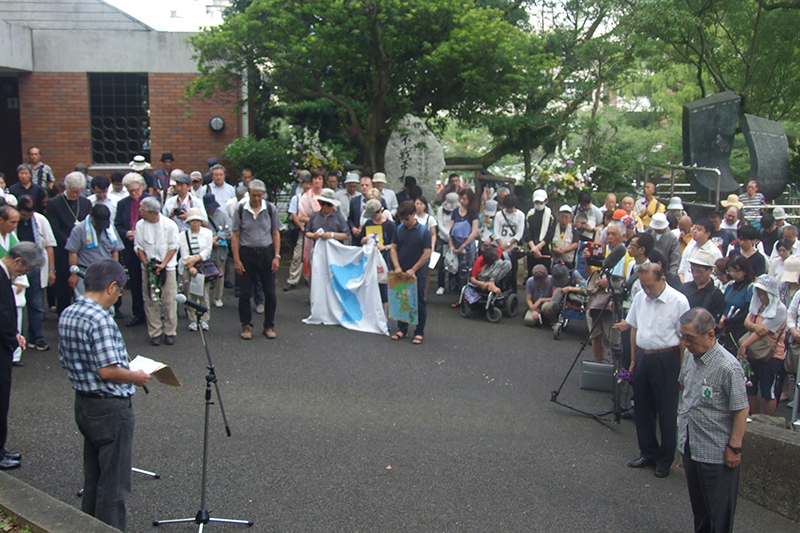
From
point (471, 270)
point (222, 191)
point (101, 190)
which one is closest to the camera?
point (101, 190)

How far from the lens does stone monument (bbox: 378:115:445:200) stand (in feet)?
56.1

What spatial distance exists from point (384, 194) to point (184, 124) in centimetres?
585

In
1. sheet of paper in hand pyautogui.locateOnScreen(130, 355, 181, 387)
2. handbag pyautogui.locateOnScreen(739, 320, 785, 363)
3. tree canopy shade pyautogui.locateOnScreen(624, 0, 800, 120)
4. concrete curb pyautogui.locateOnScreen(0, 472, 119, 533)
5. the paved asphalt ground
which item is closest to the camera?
concrete curb pyautogui.locateOnScreen(0, 472, 119, 533)

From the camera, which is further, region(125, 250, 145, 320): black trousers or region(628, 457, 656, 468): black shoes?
region(125, 250, 145, 320): black trousers

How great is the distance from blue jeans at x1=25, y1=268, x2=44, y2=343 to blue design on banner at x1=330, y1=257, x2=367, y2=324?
3.91 meters

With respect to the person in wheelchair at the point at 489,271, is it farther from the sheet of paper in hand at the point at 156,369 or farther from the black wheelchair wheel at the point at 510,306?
the sheet of paper in hand at the point at 156,369

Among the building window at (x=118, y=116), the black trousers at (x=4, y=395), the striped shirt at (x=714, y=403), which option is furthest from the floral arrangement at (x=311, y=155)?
the striped shirt at (x=714, y=403)

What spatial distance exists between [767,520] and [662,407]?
112 cm

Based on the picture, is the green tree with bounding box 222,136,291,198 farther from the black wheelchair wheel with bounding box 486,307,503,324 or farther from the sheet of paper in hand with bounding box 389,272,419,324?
the black wheelchair wheel with bounding box 486,307,503,324

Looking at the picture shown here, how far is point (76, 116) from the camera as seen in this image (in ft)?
53.9

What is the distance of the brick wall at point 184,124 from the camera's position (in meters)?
16.4

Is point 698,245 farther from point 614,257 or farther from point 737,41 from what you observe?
point 737,41

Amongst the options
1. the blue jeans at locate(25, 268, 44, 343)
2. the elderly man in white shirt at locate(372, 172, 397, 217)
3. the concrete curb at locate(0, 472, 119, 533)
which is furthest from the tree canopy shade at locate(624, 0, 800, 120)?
the concrete curb at locate(0, 472, 119, 533)

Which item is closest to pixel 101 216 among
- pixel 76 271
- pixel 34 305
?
pixel 76 271
